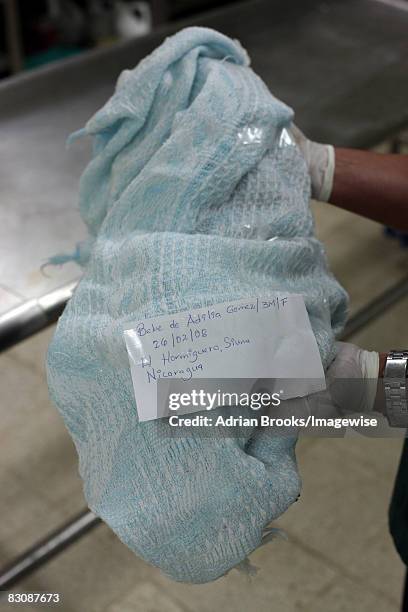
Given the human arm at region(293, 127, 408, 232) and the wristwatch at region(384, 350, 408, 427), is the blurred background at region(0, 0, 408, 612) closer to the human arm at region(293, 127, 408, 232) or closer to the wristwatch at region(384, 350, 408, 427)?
the human arm at region(293, 127, 408, 232)

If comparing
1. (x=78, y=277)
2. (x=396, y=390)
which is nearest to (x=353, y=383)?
(x=396, y=390)

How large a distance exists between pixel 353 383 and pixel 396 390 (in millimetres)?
45

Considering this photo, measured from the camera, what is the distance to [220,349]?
2.21 feet

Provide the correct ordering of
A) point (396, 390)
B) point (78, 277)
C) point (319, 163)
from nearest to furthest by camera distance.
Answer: point (396, 390)
point (319, 163)
point (78, 277)

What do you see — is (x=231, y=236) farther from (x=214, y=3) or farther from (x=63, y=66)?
(x=214, y=3)

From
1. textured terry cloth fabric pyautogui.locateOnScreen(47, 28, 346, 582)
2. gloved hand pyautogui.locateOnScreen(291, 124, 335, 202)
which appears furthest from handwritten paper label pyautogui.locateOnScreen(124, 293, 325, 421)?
gloved hand pyautogui.locateOnScreen(291, 124, 335, 202)

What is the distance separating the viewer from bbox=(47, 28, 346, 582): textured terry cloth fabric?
26.4 inches

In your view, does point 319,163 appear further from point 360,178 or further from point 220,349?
point 220,349

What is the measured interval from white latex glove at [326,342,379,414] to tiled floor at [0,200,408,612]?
0.36 m

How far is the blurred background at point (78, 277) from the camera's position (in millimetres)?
1177

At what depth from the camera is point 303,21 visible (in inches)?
75.9

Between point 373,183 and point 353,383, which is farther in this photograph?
point 373,183

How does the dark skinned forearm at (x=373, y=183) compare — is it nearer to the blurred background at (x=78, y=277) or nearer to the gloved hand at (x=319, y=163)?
the gloved hand at (x=319, y=163)

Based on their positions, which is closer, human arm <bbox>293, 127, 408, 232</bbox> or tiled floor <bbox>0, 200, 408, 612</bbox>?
human arm <bbox>293, 127, 408, 232</bbox>
